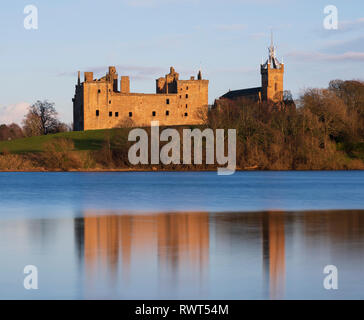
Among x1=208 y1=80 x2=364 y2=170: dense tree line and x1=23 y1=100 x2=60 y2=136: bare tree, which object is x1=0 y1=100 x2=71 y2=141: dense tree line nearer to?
x1=23 y1=100 x2=60 y2=136: bare tree

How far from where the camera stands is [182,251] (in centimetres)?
1205

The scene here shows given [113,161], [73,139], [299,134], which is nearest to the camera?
[299,134]

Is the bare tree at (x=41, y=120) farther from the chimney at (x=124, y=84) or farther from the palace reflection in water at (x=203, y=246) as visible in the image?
the palace reflection in water at (x=203, y=246)

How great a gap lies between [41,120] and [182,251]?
83.8 metres

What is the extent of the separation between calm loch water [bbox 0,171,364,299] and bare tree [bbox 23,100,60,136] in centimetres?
7031

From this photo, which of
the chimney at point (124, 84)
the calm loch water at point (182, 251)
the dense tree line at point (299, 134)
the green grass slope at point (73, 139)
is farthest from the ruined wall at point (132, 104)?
the calm loch water at point (182, 251)

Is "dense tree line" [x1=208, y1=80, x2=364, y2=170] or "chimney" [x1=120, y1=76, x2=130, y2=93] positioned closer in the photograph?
"dense tree line" [x1=208, y1=80, x2=364, y2=170]

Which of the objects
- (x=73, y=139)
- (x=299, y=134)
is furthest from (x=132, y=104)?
(x=299, y=134)

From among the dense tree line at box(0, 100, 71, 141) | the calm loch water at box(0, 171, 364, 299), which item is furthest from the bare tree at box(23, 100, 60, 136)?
the calm loch water at box(0, 171, 364, 299)

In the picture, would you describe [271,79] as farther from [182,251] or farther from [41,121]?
[182,251]

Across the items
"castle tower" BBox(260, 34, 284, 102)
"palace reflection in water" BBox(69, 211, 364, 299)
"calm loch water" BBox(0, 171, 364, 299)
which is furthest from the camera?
"castle tower" BBox(260, 34, 284, 102)

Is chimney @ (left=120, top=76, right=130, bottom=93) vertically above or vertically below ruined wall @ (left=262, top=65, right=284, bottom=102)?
below

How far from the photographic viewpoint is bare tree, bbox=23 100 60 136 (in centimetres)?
9169
